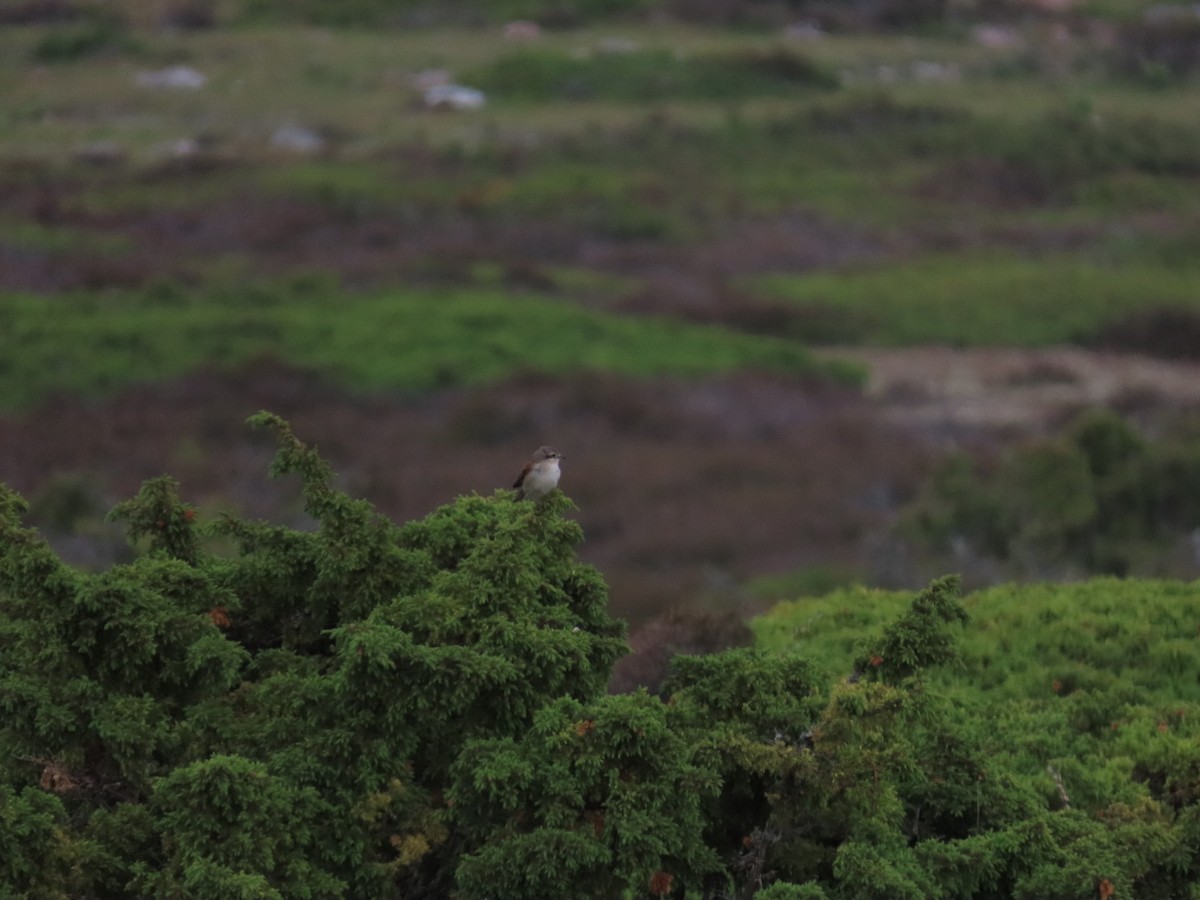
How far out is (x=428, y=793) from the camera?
266 inches

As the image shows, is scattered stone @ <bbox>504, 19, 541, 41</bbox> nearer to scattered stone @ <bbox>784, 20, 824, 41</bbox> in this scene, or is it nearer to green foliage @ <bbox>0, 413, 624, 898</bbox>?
scattered stone @ <bbox>784, 20, 824, 41</bbox>

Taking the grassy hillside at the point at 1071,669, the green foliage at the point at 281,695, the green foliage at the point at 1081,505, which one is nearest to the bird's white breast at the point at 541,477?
the green foliage at the point at 281,695

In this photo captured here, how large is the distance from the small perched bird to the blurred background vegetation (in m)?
1.82

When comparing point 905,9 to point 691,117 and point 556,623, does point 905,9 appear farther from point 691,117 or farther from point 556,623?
point 556,623

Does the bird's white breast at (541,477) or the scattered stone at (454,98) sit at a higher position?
the bird's white breast at (541,477)

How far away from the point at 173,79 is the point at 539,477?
3623cm

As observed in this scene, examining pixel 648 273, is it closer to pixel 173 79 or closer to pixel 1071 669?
pixel 173 79

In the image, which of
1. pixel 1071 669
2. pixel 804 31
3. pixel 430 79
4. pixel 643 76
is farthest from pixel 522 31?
pixel 1071 669

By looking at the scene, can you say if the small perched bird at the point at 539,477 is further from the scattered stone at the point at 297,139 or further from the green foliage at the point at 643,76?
the green foliage at the point at 643,76

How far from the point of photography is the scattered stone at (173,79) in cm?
4209

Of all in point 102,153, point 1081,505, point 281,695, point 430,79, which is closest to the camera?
point 281,695

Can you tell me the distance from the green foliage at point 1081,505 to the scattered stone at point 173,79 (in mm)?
28872

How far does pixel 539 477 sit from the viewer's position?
8781 mm

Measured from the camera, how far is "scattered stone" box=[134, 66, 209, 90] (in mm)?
42094
